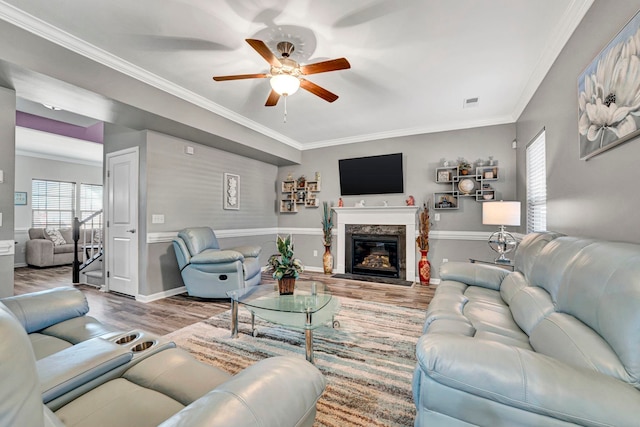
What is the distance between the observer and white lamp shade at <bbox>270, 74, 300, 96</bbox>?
2.46 meters

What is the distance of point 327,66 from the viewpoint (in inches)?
91.9

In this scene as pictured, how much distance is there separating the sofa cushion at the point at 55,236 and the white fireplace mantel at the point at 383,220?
21.2 feet

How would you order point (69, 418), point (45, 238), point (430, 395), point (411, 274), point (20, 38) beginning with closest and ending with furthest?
1. point (69, 418)
2. point (430, 395)
3. point (20, 38)
4. point (411, 274)
5. point (45, 238)

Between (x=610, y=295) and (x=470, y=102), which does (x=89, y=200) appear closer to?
(x=470, y=102)

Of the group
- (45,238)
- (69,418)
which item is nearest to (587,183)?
(69,418)

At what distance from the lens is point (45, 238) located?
638cm

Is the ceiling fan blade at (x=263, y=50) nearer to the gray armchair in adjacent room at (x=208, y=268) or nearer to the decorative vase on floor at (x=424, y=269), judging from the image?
the gray armchair in adjacent room at (x=208, y=268)

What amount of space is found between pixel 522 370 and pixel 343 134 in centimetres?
478

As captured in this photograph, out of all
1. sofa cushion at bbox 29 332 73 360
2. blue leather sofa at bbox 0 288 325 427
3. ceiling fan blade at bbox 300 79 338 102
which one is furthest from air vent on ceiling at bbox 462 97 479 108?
sofa cushion at bbox 29 332 73 360

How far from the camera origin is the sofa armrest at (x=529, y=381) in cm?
82

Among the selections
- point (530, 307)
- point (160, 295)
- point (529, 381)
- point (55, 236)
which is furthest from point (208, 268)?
point (55, 236)

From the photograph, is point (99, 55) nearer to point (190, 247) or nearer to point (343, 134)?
point (190, 247)

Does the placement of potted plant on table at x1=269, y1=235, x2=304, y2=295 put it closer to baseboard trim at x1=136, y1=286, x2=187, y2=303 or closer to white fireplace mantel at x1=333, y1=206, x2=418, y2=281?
baseboard trim at x1=136, y1=286, x2=187, y2=303

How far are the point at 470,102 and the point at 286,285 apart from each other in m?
3.39
